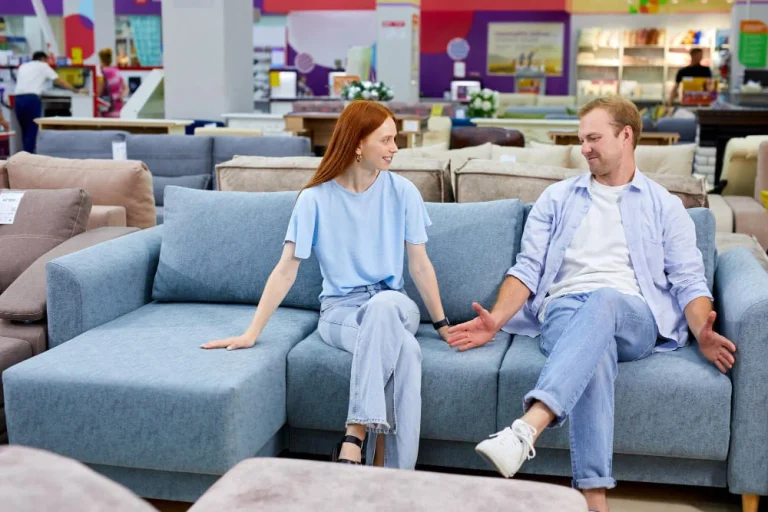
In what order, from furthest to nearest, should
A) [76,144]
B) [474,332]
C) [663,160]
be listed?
[76,144] → [663,160] → [474,332]

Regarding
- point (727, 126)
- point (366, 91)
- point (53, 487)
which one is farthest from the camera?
point (366, 91)

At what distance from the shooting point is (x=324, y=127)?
9086 millimetres

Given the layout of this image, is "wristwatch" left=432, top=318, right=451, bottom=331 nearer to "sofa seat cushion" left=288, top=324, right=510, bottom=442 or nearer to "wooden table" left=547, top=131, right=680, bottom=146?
"sofa seat cushion" left=288, top=324, right=510, bottom=442

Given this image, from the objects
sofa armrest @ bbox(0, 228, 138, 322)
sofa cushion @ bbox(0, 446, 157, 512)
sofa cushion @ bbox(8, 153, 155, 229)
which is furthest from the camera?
sofa cushion @ bbox(8, 153, 155, 229)

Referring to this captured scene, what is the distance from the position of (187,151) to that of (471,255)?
305 centimetres

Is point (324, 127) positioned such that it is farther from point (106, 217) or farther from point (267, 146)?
point (106, 217)

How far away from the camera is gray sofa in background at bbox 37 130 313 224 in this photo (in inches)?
220

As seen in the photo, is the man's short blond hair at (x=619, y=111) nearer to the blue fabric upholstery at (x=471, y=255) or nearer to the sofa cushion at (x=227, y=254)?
the blue fabric upholstery at (x=471, y=255)

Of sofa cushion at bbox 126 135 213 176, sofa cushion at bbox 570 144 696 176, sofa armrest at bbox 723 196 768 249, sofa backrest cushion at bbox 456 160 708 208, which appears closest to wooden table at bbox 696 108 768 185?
sofa armrest at bbox 723 196 768 249

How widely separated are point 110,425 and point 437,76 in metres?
15.4

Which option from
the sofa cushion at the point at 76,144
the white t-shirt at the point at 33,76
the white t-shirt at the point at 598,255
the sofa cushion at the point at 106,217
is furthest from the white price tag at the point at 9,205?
the white t-shirt at the point at 33,76

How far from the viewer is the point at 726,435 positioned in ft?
8.55

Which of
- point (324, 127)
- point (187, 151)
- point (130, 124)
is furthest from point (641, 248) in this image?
point (130, 124)

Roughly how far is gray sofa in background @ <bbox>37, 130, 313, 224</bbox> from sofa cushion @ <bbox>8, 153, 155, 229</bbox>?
1.34 meters
